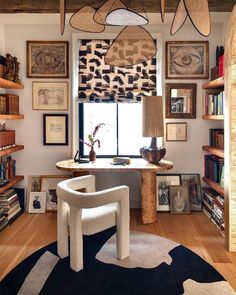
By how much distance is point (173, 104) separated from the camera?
421 centimetres

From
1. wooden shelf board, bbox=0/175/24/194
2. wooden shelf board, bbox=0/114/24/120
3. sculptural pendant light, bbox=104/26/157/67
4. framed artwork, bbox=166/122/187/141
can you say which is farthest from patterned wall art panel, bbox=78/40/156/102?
sculptural pendant light, bbox=104/26/157/67

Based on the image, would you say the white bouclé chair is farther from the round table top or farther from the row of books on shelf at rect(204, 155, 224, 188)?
the row of books on shelf at rect(204, 155, 224, 188)

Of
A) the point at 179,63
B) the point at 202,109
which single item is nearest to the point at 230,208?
the point at 202,109

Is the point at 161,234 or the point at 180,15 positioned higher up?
the point at 180,15

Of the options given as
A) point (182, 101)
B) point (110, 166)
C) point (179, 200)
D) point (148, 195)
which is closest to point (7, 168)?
point (110, 166)

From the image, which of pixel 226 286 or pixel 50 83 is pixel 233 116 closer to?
pixel 226 286

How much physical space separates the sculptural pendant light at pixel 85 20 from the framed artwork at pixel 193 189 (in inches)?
111

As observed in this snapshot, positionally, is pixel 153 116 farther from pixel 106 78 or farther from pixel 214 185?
pixel 214 185

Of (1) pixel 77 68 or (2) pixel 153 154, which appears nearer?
(2) pixel 153 154

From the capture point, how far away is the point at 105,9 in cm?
184

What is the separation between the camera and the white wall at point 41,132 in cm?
416

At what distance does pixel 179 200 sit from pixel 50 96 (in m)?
2.35

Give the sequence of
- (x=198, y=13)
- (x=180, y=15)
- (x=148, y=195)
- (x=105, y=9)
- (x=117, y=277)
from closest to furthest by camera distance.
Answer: (x=198, y=13) < (x=180, y=15) < (x=105, y=9) < (x=117, y=277) < (x=148, y=195)

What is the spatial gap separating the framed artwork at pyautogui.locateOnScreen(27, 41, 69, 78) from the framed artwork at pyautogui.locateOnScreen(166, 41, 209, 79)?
1468mm
